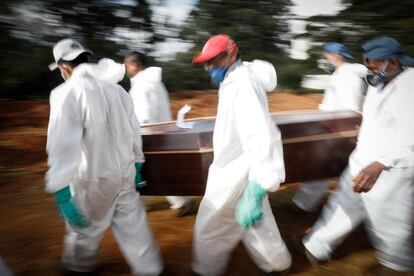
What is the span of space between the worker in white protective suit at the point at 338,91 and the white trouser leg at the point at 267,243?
1.15 meters

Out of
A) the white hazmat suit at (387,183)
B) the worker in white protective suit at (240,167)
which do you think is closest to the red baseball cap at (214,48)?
the worker in white protective suit at (240,167)

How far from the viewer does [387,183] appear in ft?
8.30

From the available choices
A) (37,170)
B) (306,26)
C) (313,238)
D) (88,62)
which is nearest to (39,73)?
Result: (37,170)

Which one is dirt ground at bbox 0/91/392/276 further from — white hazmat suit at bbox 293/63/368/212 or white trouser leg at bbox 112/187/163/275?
white trouser leg at bbox 112/187/163/275

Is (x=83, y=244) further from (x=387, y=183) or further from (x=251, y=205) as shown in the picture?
(x=387, y=183)

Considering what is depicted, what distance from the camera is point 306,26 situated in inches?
348

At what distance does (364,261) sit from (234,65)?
1.88m

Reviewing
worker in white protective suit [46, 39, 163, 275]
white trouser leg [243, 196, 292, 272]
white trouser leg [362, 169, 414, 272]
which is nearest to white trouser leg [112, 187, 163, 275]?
worker in white protective suit [46, 39, 163, 275]

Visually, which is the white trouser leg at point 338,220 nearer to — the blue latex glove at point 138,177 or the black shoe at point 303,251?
the black shoe at point 303,251

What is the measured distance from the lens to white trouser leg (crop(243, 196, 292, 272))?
2482 mm

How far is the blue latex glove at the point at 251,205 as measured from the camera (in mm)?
2234

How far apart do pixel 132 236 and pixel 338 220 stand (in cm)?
147

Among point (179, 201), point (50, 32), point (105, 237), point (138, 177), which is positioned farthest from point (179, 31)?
point (138, 177)

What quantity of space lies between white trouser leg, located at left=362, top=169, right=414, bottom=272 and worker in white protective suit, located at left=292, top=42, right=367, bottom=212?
3.20 feet
